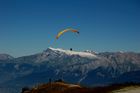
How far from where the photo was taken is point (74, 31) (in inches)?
2719

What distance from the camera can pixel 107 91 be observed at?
5309cm

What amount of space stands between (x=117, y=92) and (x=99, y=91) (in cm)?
651

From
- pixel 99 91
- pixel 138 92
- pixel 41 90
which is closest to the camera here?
pixel 138 92

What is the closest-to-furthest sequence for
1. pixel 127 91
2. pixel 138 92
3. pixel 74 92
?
1. pixel 138 92
2. pixel 127 91
3. pixel 74 92

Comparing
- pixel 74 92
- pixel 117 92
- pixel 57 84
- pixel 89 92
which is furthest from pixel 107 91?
pixel 57 84

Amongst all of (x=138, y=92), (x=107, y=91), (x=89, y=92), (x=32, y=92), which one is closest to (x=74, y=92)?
(x=89, y=92)

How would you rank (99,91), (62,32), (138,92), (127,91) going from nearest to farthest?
(138,92)
(127,91)
(99,91)
(62,32)

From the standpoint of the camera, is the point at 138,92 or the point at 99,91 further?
the point at 99,91

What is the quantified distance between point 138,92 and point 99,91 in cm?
1054

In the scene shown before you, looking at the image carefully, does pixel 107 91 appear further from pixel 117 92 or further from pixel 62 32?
pixel 62 32

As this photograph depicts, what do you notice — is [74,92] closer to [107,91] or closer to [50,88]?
[107,91]

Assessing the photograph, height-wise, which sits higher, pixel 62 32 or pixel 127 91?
pixel 62 32

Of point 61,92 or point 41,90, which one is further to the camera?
point 41,90

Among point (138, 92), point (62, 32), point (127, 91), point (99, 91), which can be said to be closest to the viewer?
point (138, 92)
